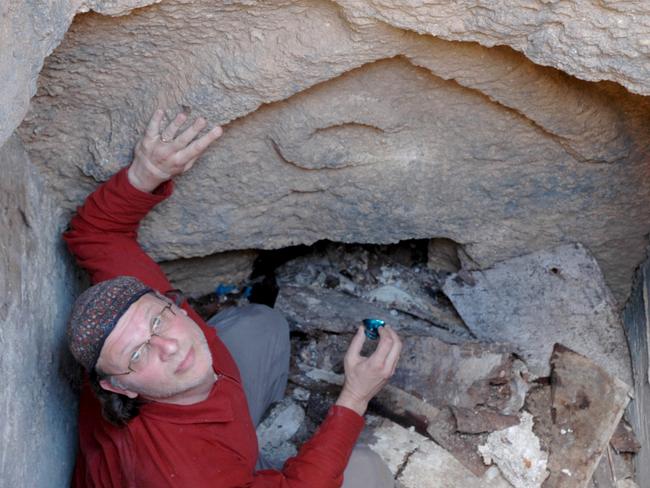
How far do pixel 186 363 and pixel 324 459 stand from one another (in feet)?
1.81

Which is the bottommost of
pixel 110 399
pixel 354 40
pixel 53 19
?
pixel 110 399

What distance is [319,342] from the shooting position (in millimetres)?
3326

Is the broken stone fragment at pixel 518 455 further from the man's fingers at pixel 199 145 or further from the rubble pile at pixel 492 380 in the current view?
the man's fingers at pixel 199 145

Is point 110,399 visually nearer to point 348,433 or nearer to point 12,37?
point 348,433

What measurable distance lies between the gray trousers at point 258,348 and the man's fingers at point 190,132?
925 millimetres

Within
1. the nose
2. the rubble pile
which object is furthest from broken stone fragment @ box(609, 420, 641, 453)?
the nose

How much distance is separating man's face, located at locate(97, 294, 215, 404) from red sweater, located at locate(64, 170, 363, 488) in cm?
10

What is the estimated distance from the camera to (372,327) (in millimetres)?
3004

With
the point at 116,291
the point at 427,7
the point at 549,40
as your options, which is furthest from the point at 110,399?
the point at 549,40

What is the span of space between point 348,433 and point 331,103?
1059 millimetres

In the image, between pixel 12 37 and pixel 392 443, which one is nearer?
pixel 12 37

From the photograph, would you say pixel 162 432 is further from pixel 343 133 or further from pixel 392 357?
pixel 343 133

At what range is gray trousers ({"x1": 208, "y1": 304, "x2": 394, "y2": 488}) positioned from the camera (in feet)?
10.0

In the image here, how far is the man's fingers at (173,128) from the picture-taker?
242 centimetres
